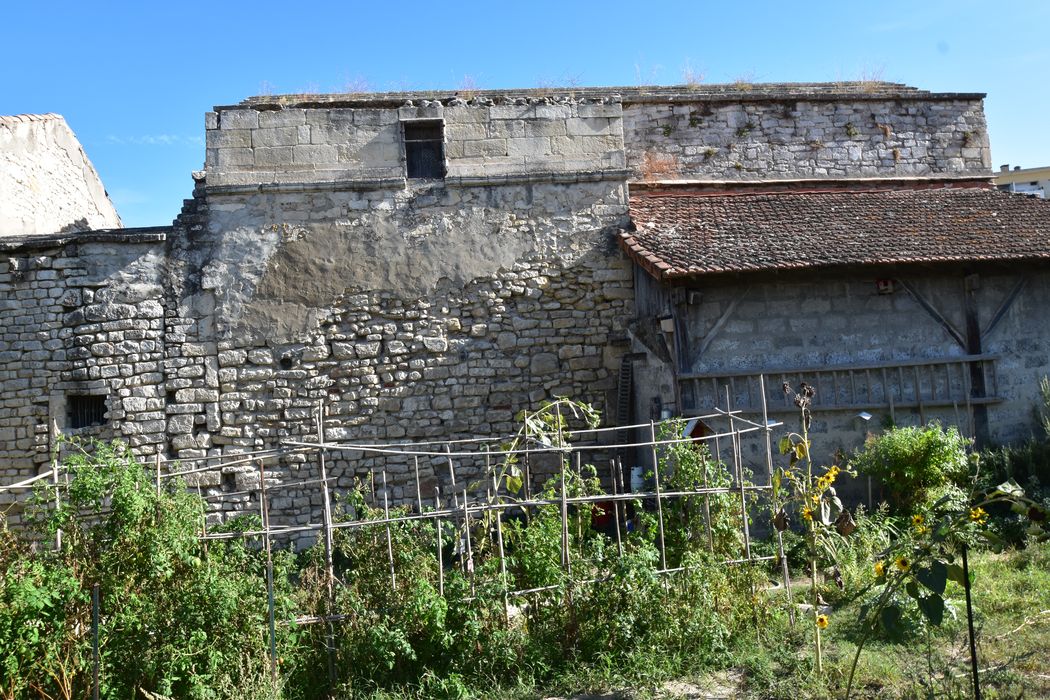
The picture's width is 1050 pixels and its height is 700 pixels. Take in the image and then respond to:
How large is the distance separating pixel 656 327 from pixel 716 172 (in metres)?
3.30

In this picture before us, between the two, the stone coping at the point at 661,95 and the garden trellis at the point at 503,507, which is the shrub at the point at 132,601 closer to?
the garden trellis at the point at 503,507

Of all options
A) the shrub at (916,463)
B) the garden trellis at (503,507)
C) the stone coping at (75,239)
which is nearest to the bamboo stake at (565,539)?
the garden trellis at (503,507)

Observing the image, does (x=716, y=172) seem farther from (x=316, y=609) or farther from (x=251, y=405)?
(x=316, y=609)

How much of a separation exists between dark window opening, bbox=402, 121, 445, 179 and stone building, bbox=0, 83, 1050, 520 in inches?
1.1

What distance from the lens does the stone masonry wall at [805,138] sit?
460 inches

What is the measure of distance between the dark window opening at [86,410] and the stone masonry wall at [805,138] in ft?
24.5

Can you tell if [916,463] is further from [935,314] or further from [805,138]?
[805,138]

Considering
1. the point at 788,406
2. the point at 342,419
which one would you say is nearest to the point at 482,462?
the point at 342,419

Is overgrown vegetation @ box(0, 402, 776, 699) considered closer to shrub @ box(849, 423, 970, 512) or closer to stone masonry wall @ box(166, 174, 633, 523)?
shrub @ box(849, 423, 970, 512)

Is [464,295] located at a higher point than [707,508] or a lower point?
higher

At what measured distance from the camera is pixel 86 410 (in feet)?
31.7

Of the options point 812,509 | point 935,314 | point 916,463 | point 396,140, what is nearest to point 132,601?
point 812,509

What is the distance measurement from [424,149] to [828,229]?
4.95m

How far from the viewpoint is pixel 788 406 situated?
908cm
